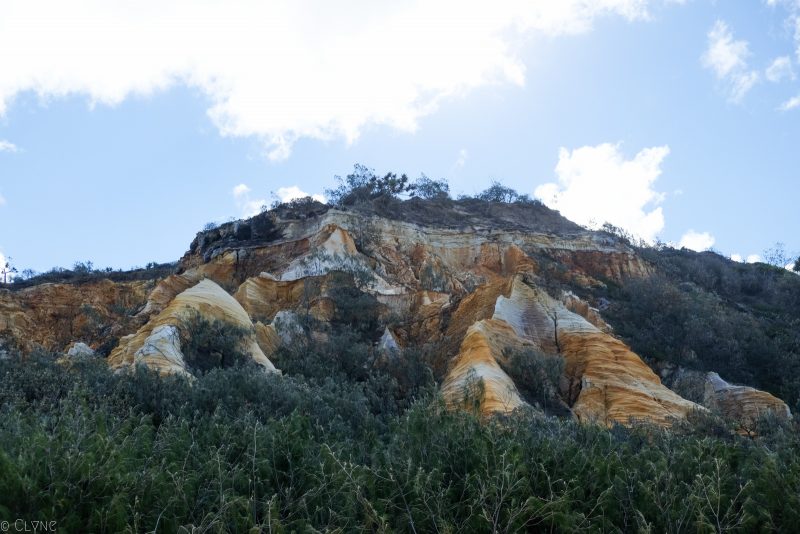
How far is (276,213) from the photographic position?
119ft

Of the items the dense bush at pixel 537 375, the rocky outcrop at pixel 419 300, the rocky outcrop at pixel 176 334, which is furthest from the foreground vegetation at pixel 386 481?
the dense bush at pixel 537 375

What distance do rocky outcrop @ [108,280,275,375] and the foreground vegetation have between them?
193 inches

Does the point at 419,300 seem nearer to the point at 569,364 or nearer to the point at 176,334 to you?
the point at 569,364

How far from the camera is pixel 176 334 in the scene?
16.1 meters

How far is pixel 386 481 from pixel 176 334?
35.8 feet

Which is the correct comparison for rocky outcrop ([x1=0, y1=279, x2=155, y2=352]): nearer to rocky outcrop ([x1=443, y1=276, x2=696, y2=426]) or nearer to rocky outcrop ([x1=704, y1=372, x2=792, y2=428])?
rocky outcrop ([x1=443, y1=276, x2=696, y2=426])

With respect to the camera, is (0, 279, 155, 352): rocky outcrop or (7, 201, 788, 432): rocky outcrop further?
(0, 279, 155, 352): rocky outcrop

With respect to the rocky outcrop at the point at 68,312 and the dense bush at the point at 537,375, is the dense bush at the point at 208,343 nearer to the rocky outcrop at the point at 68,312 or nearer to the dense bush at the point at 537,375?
the dense bush at the point at 537,375

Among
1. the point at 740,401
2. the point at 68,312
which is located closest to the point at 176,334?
the point at 740,401

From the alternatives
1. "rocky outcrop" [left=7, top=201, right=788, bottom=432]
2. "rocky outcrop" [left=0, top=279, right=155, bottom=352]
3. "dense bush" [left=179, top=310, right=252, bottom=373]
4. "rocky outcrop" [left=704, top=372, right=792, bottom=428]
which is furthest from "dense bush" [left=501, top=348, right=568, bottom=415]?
"rocky outcrop" [left=0, top=279, right=155, bottom=352]

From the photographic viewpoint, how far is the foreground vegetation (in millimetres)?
5430

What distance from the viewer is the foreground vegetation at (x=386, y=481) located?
17.8 feet

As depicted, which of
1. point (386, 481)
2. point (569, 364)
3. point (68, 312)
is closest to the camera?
point (386, 481)

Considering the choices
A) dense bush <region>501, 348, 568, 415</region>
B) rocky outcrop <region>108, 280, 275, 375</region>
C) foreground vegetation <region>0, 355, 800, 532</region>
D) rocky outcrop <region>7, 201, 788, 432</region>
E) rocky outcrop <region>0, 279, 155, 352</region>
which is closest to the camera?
foreground vegetation <region>0, 355, 800, 532</region>
